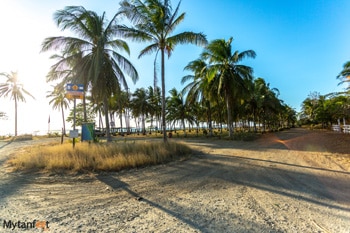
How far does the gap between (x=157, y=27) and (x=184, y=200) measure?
10.3 metres

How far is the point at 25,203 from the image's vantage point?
11.9 ft

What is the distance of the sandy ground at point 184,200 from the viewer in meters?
2.71

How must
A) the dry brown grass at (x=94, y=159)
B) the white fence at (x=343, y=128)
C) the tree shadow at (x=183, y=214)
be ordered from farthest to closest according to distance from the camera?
the white fence at (x=343, y=128)
the dry brown grass at (x=94, y=159)
the tree shadow at (x=183, y=214)

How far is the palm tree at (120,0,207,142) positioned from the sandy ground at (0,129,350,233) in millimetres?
6282

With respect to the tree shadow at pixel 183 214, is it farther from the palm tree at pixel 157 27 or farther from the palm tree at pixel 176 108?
the palm tree at pixel 176 108

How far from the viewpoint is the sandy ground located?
2.71 metres

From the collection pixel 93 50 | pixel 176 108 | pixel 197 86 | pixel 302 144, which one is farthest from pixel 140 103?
pixel 302 144

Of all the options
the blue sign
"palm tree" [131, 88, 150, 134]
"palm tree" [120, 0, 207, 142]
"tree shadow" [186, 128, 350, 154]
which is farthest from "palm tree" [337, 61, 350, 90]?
"palm tree" [131, 88, 150, 134]

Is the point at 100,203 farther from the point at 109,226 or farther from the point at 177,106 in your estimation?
the point at 177,106

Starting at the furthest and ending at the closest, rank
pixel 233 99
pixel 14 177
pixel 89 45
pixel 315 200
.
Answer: pixel 233 99, pixel 89 45, pixel 14 177, pixel 315 200

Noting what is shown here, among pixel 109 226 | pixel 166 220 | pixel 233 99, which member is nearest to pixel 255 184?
pixel 166 220

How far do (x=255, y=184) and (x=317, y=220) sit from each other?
1.76m

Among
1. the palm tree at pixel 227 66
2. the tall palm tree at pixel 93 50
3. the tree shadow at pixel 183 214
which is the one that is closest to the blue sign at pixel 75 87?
the tall palm tree at pixel 93 50

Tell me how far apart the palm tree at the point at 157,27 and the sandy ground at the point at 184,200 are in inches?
247
